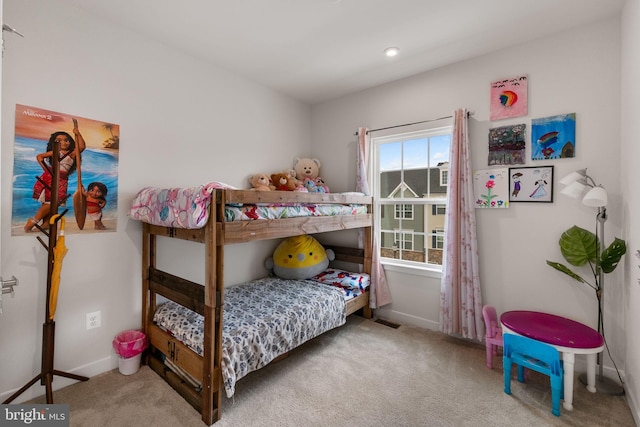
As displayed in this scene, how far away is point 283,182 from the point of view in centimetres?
314

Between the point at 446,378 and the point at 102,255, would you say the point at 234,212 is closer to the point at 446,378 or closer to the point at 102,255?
the point at 102,255

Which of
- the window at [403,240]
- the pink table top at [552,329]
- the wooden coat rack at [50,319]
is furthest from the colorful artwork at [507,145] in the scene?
the wooden coat rack at [50,319]

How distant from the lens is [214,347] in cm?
184

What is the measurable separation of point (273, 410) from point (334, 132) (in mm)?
2892

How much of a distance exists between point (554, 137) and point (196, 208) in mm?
2629

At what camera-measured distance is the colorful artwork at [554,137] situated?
231cm

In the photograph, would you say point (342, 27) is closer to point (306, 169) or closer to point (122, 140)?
point (306, 169)

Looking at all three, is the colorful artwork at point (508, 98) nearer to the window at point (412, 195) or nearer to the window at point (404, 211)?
the window at point (412, 195)

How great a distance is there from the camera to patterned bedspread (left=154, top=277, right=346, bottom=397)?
6.42ft

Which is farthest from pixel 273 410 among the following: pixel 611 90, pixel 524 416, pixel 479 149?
pixel 611 90

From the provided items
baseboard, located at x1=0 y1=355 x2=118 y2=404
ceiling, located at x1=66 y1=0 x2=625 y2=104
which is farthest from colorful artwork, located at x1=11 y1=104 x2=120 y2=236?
baseboard, located at x1=0 y1=355 x2=118 y2=404

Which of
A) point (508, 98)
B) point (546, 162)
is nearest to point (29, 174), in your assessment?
point (508, 98)

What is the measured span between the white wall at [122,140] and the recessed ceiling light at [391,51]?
4.71ft
